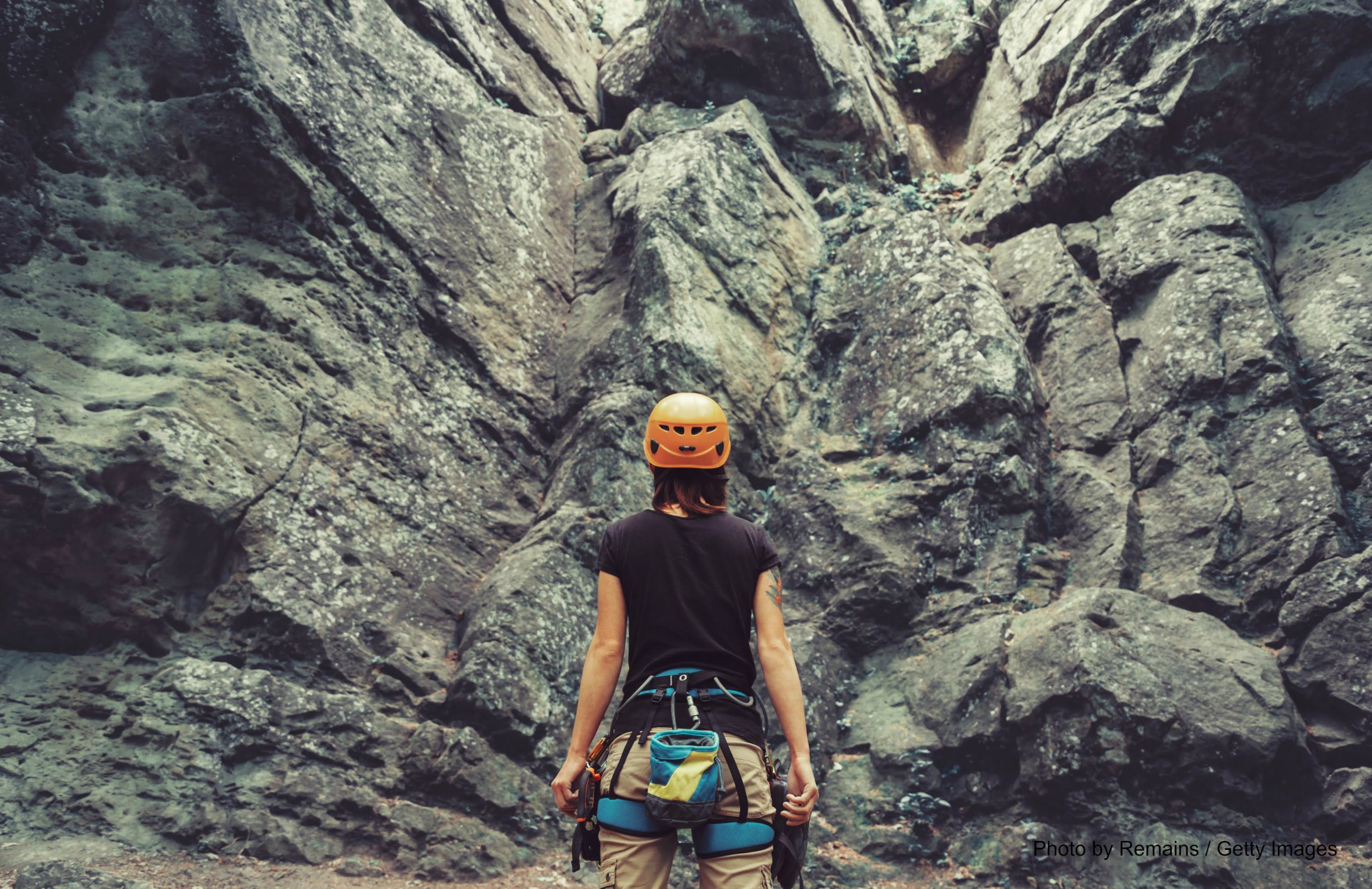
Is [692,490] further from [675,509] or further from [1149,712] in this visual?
[1149,712]

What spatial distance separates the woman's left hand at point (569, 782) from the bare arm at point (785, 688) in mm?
764

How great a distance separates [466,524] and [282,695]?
244 centimetres

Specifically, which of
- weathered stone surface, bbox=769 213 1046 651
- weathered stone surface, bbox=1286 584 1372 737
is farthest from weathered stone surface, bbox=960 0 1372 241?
weathered stone surface, bbox=1286 584 1372 737

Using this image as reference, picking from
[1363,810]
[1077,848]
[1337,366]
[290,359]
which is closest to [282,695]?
[290,359]

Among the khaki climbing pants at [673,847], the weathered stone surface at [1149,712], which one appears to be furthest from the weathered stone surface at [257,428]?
the weathered stone surface at [1149,712]

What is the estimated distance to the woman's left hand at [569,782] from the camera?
9.34ft

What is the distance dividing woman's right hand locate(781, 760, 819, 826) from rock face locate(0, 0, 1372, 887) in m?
4.16

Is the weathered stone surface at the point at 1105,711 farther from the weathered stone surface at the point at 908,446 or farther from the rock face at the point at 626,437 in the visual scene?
the weathered stone surface at the point at 908,446

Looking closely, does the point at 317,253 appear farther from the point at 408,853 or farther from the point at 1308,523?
the point at 1308,523

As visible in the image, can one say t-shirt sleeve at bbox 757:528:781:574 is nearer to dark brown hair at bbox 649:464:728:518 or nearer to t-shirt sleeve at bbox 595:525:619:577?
dark brown hair at bbox 649:464:728:518

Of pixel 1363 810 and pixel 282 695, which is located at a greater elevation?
pixel 282 695

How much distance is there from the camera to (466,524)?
8.16 m

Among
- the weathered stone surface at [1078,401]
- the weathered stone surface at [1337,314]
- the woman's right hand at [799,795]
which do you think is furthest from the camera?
the weathered stone surface at [1078,401]

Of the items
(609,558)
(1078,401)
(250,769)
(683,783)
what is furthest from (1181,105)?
(250,769)
